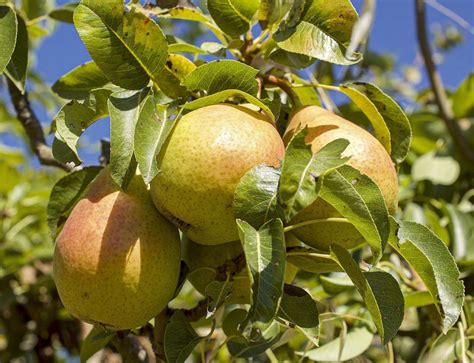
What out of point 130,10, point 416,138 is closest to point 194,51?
point 130,10

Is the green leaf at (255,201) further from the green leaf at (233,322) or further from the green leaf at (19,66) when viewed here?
the green leaf at (19,66)

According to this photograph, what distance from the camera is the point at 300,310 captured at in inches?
42.4

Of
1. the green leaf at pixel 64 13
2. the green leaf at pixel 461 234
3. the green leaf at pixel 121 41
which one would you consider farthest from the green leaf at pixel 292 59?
the green leaf at pixel 461 234

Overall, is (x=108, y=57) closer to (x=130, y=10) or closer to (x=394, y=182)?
(x=130, y=10)

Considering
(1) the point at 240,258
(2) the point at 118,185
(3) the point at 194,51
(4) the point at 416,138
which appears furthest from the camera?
(4) the point at 416,138

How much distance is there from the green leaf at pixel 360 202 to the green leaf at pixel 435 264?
0.06 m

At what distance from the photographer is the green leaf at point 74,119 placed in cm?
111

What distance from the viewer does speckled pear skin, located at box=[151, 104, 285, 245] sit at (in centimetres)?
101

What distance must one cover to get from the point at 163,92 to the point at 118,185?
0.71 ft

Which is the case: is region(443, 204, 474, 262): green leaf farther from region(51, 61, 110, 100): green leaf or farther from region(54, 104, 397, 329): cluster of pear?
region(51, 61, 110, 100): green leaf

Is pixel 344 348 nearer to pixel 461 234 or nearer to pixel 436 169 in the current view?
pixel 461 234

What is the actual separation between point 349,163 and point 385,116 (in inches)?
9.1

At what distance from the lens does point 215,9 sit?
4.00ft

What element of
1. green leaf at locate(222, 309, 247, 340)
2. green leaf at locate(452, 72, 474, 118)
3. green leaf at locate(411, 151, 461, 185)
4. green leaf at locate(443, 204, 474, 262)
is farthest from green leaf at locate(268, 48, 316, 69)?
green leaf at locate(452, 72, 474, 118)
